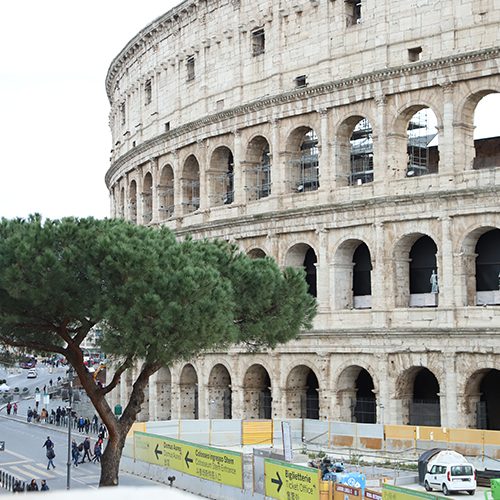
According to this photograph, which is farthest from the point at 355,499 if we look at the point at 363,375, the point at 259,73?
the point at 259,73

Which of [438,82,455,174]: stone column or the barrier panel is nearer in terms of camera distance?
the barrier panel

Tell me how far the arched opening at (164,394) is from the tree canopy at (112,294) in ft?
64.9

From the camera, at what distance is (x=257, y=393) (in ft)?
122

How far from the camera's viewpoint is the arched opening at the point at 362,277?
110 ft

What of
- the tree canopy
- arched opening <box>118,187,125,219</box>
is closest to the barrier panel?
the tree canopy

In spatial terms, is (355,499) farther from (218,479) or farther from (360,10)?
(360,10)

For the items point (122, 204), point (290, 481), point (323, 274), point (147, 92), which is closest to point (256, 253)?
point (323, 274)

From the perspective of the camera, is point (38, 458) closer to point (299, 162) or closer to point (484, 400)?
point (299, 162)

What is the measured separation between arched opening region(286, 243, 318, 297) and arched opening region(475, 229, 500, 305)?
272 inches

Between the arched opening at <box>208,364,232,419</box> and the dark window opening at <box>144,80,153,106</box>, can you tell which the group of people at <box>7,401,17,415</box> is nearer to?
the arched opening at <box>208,364,232,419</box>

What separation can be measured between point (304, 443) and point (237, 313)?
10.3 metres

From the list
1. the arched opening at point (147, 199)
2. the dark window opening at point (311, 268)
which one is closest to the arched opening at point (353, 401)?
the dark window opening at point (311, 268)

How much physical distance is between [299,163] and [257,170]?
2381mm

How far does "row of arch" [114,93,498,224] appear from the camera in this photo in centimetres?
3394
